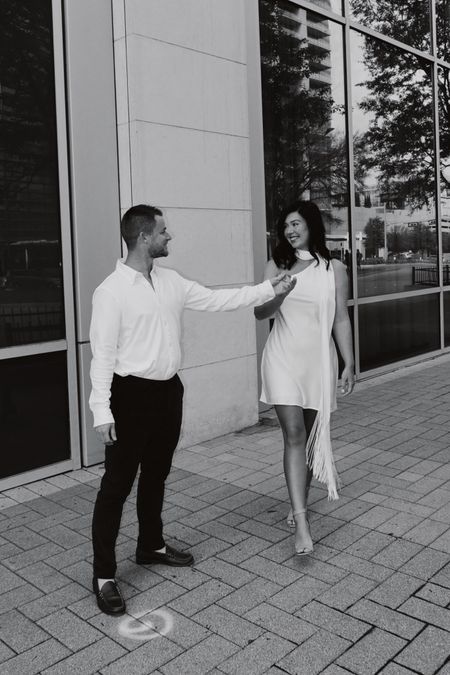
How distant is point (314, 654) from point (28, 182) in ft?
12.7

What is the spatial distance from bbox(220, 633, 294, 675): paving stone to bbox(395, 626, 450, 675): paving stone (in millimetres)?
478

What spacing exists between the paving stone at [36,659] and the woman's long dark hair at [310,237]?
229 centimetres

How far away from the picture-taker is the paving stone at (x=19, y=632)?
Result: 9.77 feet

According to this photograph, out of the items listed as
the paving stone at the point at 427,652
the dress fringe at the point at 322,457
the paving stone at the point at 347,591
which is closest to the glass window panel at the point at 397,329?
the dress fringe at the point at 322,457

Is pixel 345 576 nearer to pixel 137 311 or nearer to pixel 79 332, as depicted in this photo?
pixel 137 311

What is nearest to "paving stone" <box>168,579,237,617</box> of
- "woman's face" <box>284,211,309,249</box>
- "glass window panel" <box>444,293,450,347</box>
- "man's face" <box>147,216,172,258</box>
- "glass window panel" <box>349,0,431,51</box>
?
"man's face" <box>147,216,172,258</box>

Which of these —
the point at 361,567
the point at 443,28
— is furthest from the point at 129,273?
the point at 443,28

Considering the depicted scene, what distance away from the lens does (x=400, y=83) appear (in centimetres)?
984

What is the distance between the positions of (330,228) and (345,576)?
18.2ft

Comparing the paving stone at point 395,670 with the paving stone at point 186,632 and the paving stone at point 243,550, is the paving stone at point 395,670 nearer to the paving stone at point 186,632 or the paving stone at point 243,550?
the paving stone at point 186,632

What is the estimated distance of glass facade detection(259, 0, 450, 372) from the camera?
781cm

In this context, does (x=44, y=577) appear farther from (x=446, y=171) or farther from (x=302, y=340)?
(x=446, y=171)

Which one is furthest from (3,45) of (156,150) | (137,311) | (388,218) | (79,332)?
(388,218)

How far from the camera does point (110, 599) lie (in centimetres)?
322
